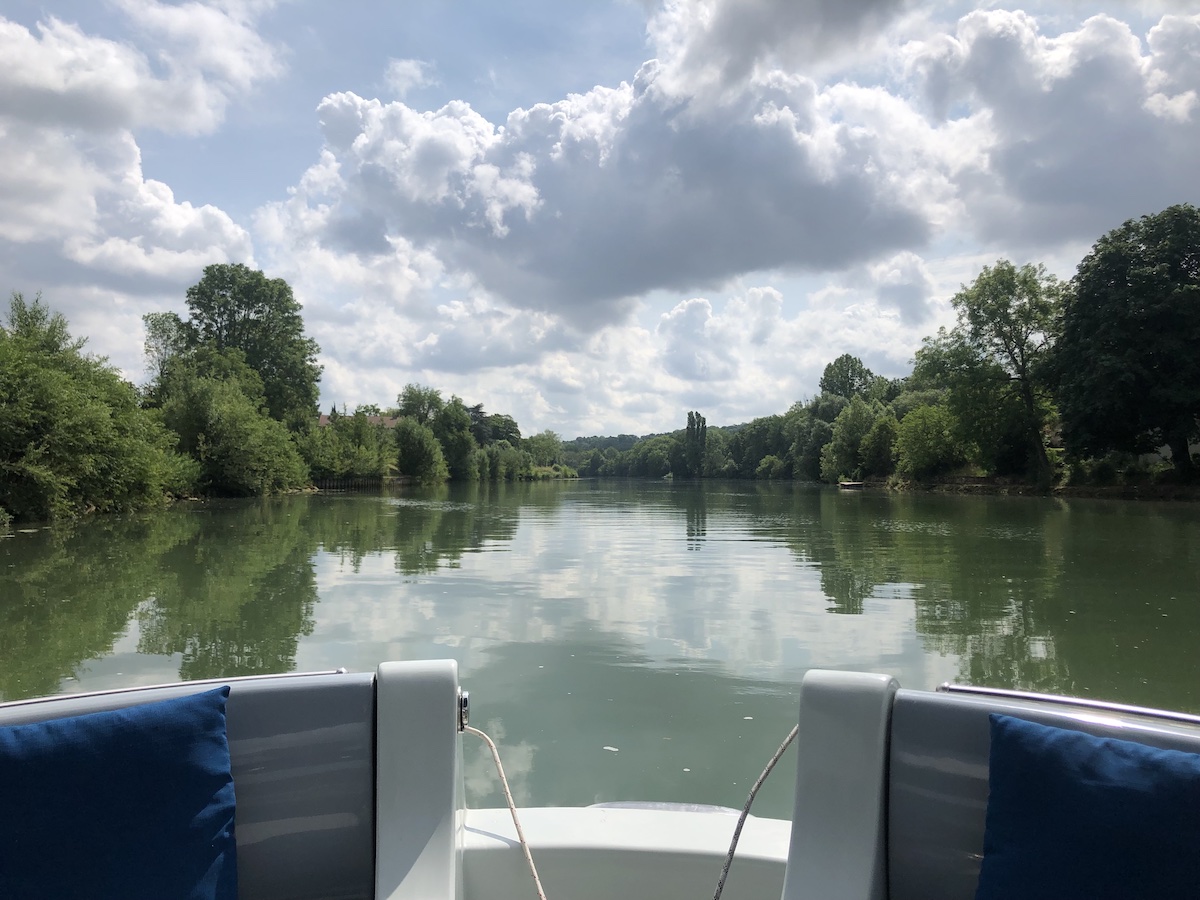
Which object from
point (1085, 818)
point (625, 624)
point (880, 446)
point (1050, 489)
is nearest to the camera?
point (1085, 818)

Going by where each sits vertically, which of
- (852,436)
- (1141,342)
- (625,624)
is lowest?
(625,624)

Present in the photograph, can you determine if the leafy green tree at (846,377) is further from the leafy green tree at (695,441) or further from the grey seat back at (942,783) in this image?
the grey seat back at (942,783)

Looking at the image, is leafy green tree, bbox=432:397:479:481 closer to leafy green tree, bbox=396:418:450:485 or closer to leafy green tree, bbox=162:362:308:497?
leafy green tree, bbox=396:418:450:485

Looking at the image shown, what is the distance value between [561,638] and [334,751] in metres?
5.63

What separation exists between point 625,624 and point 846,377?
80.1 m

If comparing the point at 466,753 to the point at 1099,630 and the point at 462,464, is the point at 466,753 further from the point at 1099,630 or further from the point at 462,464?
the point at 462,464

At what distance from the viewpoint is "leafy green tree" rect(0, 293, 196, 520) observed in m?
18.3

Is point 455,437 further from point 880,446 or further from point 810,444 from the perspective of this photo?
A: point 880,446

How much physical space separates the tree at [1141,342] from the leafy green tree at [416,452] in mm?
41649

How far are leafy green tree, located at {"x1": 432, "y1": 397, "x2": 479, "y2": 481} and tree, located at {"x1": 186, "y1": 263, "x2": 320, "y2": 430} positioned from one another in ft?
70.5

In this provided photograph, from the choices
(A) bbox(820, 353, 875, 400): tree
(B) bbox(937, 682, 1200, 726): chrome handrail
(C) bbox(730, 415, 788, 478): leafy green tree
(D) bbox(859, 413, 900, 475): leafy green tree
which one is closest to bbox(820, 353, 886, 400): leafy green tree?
(A) bbox(820, 353, 875, 400): tree

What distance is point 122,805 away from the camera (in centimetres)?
134

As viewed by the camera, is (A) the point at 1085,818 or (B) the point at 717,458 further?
(B) the point at 717,458

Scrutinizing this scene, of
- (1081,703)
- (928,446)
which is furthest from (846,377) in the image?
(1081,703)
